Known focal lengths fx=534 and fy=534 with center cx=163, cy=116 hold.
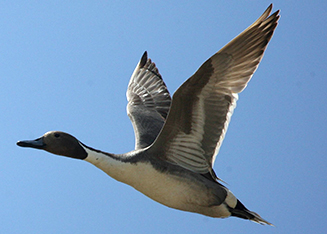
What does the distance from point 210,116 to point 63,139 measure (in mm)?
1996

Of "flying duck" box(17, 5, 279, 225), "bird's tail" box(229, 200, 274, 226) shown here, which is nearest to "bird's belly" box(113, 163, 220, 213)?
"flying duck" box(17, 5, 279, 225)

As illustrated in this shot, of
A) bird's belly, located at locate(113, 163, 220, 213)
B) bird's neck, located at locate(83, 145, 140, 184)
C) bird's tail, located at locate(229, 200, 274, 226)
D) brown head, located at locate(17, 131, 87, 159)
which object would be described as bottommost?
bird's tail, located at locate(229, 200, 274, 226)

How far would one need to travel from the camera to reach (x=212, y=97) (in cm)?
659

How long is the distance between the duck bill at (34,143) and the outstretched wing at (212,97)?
1.44 metres

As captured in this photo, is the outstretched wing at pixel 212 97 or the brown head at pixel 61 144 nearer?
the outstretched wing at pixel 212 97

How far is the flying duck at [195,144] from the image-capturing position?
643cm

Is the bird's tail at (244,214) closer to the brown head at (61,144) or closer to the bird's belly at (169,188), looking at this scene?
the bird's belly at (169,188)

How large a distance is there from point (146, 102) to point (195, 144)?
3127mm

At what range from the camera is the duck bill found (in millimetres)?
6959

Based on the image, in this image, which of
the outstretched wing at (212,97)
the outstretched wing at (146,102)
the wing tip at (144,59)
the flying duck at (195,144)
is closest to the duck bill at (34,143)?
the flying duck at (195,144)

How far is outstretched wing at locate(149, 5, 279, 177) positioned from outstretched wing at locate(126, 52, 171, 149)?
1.36 m

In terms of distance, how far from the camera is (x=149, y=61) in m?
11.0

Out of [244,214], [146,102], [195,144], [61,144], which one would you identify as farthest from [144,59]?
[244,214]

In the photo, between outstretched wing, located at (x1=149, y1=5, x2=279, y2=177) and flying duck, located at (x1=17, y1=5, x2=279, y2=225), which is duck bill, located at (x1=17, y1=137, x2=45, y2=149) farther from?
outstretched wing, located at (x1=149, y1=5, x2=279, y2=177)
